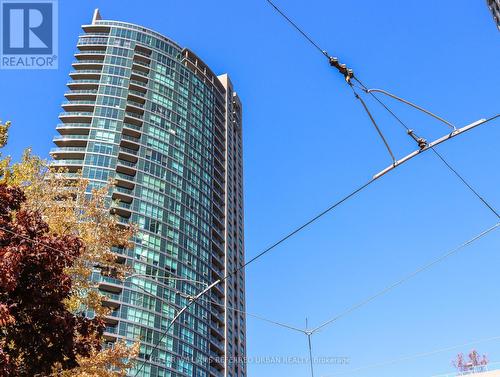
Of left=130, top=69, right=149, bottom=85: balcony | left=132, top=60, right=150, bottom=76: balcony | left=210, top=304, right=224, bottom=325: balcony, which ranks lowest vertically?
left=210, top=304, right=224, bottom=325: balcony

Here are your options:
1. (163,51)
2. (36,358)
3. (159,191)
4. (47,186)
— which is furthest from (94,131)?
(36,358)

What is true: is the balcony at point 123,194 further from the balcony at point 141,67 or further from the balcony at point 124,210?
the balcony at point 141,67

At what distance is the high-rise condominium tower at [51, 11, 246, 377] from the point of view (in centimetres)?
7606

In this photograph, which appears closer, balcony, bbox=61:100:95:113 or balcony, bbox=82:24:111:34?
balcony, bbox=61:100:95:113

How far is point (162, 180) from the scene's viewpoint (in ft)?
287

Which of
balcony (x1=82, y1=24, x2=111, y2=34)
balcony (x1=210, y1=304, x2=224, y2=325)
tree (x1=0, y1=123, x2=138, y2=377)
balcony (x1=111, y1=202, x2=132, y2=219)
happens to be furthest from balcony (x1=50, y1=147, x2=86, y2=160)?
tree (x1=0, y1=123, x2=138, y2=377)

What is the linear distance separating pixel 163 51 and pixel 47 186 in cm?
8311

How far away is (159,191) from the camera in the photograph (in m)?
86.0

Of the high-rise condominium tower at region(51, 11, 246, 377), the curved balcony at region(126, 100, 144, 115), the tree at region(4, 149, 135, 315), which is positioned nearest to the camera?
the tree at region(4, 149, 135, 315)

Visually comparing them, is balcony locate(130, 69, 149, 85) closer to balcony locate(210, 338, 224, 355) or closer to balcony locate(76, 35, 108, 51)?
balcony locate(76, 35, 108, 51)

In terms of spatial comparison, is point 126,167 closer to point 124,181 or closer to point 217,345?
point 124,181

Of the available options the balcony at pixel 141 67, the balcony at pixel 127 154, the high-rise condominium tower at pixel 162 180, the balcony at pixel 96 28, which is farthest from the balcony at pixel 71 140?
the balcony at pixel 96 28

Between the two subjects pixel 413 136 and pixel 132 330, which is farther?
pixel 132 330

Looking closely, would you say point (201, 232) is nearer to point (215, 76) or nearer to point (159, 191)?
point (159, 191)
